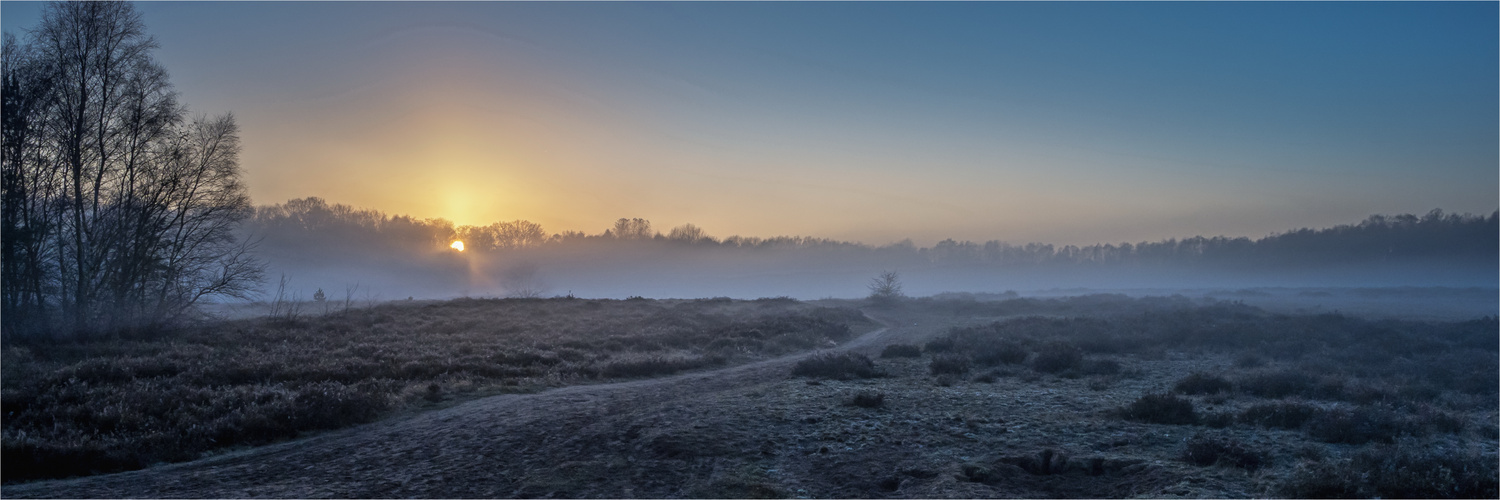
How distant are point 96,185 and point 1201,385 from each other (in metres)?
35.7

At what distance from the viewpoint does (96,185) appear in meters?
22.9

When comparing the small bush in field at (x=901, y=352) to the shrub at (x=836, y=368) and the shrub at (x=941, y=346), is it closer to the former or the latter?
the shrub at (x=941, y=346)

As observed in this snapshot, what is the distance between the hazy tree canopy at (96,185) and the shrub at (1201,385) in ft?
110

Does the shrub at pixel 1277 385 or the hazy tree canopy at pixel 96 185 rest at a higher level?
the hazy tree canopy at pixel 96 185

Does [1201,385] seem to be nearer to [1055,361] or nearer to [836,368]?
[1055,361]

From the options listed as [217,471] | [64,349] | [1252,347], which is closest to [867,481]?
[217,471]

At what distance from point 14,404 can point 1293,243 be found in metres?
167

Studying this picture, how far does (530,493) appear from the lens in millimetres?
8883

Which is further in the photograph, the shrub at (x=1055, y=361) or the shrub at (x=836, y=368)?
the shrub at (x=1055, y=361)

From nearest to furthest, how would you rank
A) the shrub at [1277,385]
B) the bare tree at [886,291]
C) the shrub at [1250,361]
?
the shrub at [1277,385], the shrub at [1250,361], the bare tree at [886,291]

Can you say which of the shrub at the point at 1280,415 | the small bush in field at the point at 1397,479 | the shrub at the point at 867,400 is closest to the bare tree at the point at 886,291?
the shrub at the point at 867,400

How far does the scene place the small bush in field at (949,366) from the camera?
2012 cm

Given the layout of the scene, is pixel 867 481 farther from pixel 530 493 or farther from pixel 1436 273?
pixel 1436 273

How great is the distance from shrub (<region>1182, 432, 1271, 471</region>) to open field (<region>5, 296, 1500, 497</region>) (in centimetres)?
3
